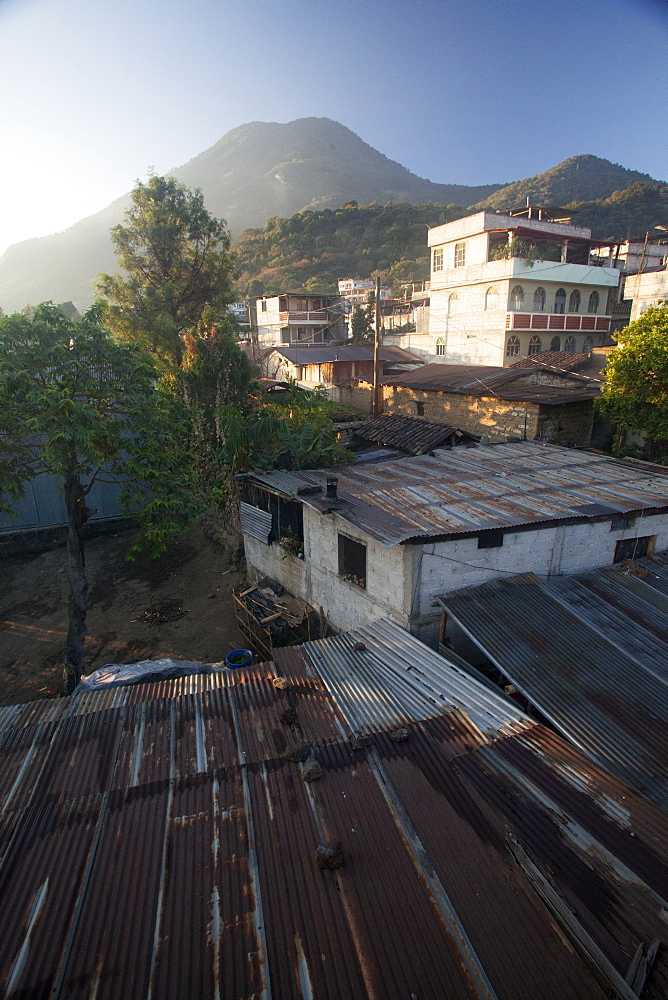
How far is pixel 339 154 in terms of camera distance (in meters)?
196

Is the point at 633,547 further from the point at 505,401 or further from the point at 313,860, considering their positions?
the point at 313,860

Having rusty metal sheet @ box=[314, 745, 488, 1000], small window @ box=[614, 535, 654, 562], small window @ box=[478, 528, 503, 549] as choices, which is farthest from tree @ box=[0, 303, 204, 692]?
small window @ box=[614, 535, 654, 562]

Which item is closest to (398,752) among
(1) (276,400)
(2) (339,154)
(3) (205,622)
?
(3) (205,622)

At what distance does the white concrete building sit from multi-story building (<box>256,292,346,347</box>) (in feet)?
86.6

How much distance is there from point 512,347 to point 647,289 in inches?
365

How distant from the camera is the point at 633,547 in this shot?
10422mm

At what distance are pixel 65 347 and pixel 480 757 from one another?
8982mm

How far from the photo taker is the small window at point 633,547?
10.3 metres

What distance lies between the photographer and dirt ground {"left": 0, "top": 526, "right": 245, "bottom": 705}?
12.2 meters

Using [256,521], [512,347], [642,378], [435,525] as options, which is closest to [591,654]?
[435,525]

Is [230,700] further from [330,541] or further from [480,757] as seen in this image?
[330,541]

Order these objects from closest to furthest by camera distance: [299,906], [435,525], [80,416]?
1. [299,906]
2. [80,416]
3. [435,525]

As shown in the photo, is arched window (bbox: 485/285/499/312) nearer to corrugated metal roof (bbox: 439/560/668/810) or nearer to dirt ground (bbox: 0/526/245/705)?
dirt ground (bbox: 0/526/245/705)

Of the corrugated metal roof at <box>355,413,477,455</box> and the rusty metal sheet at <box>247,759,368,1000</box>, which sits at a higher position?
the corrugated metal roof at <box>355,413,477,455</box>
